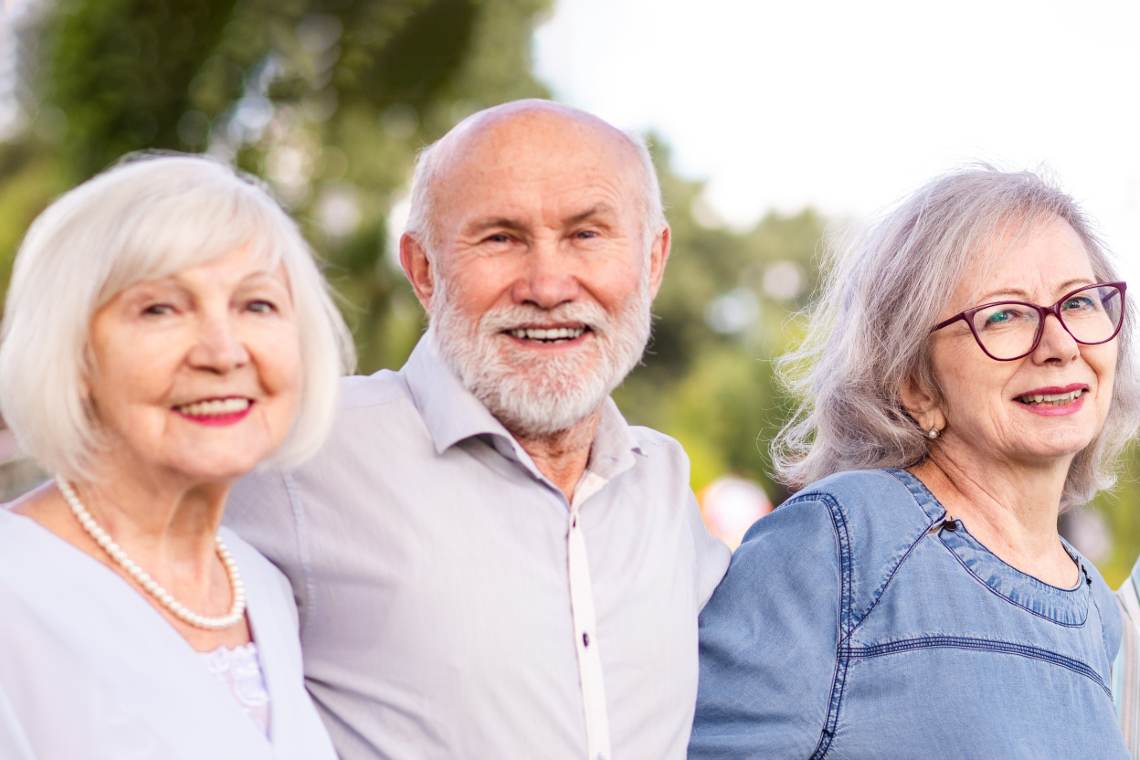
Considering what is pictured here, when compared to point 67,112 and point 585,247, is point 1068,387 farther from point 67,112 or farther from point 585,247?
point 67,112

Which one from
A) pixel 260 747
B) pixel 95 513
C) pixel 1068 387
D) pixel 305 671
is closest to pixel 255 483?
pixel 305 671

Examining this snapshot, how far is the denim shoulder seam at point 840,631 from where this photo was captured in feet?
8.53

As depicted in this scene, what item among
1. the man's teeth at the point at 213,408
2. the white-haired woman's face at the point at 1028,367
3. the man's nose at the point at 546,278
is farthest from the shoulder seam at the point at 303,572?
the white-haired woman's face at the point at 1028,367

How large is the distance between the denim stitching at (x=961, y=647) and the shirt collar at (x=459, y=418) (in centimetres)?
64

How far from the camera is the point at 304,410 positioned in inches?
84.0

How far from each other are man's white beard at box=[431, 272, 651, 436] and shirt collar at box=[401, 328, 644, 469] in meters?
0.04

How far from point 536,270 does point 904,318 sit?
34.1 inches

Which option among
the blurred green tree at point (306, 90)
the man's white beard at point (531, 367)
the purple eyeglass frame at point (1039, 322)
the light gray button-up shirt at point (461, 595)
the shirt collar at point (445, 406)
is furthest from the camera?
the blurred green tree at point (306, 90)

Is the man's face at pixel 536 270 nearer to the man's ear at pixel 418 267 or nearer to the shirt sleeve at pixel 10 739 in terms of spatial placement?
the man's ear at pixel 418 267

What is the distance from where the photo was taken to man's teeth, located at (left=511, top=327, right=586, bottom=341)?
2742 millimetres

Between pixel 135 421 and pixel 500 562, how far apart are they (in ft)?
2.72

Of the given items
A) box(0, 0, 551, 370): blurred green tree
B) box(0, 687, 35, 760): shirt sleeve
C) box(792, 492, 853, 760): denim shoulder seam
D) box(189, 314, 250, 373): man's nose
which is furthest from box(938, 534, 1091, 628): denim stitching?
box(0, 0, 551, 370): blurred green tree

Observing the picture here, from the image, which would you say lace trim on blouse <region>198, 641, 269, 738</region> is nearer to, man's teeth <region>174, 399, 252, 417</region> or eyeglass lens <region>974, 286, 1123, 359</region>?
man's teeth <region>174, 399, 252, 417</region>

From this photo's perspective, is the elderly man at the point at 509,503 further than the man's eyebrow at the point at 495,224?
No
